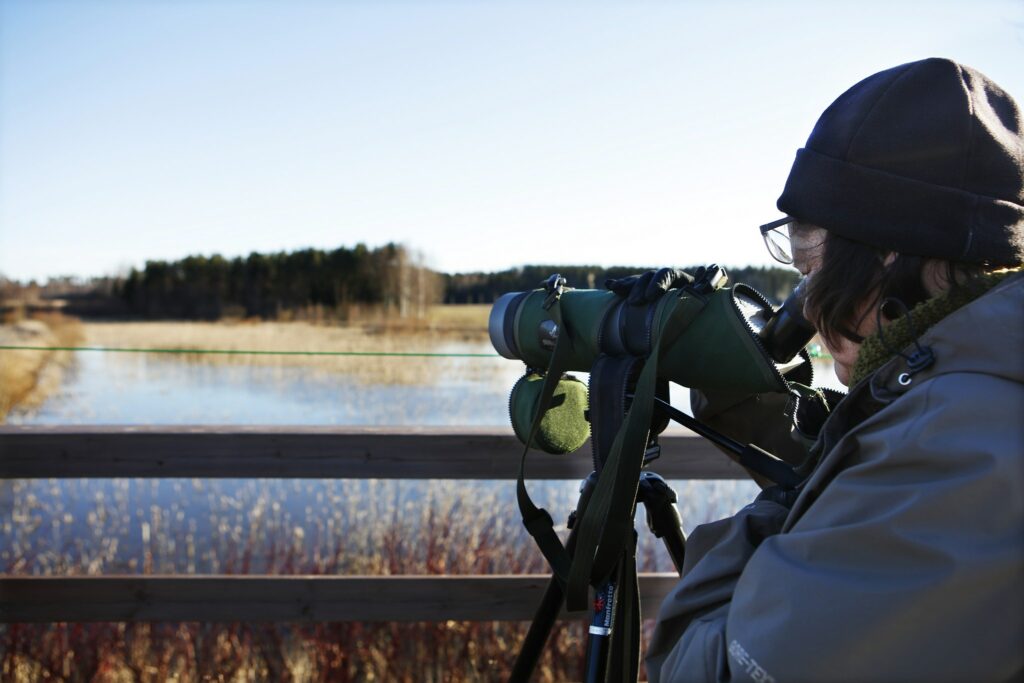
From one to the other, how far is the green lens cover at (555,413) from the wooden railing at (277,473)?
55 cm

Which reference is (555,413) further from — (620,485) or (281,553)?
(281,553)

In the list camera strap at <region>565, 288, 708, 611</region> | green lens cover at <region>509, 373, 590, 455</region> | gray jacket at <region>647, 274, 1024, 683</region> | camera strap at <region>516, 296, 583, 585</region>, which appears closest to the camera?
gray jacket at <region>647, 274, 1024, 683</region>

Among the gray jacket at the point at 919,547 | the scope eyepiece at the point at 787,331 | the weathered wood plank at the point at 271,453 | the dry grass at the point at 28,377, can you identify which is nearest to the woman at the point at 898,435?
the gray jacket at the point at 919,547

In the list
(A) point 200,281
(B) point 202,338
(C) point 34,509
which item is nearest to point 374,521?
(C) point 34,509

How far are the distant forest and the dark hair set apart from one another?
0.96 feet

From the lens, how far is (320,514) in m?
3.38

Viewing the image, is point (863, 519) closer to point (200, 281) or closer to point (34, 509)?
point (34, 509)

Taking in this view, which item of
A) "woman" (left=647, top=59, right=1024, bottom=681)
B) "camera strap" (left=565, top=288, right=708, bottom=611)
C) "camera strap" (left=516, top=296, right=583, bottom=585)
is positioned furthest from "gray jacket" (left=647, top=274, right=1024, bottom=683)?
"camera strap" (left=516, top=296, right=583, bottom=585)

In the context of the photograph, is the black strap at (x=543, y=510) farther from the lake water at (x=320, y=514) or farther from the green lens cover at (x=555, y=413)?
the lake water at (x=320, y=514)

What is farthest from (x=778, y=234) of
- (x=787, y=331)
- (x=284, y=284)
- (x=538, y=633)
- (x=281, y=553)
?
(x=284, y=284)

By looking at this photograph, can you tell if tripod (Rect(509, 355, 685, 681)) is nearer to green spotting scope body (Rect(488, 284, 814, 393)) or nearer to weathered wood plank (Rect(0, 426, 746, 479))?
green spotting scope body (Rect(488, 284, 814, 393))

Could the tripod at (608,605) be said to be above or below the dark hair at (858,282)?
below

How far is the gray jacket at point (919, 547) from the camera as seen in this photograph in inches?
25.9

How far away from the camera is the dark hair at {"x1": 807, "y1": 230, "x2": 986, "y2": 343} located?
0.88 meters
